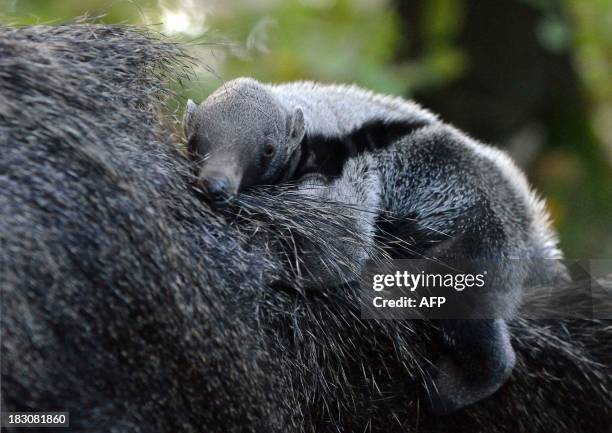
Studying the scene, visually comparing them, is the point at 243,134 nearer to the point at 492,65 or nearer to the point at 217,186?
the point at 217,186

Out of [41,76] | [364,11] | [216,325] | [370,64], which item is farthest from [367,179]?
[364,11]

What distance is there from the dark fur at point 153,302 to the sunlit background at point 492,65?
2628 mm

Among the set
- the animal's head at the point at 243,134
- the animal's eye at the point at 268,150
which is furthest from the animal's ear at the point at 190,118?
the animal's eye at the point at 268,150

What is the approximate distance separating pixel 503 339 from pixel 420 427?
346mm

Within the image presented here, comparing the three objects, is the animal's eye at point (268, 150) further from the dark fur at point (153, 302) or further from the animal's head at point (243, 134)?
the dark fur at point (153, 302)

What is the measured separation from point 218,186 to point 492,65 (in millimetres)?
5383

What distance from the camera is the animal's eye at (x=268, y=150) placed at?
2.43 m

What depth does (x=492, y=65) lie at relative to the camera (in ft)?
23.5

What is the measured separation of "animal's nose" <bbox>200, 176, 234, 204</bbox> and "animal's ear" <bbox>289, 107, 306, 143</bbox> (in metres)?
0.36

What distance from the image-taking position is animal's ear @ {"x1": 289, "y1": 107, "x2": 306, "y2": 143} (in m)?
2.50

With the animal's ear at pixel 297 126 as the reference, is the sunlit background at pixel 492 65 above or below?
above

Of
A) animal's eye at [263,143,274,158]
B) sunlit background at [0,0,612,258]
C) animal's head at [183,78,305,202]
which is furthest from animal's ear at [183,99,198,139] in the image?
sunlit background at [0,0,612,258]

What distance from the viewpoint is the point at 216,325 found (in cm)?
208

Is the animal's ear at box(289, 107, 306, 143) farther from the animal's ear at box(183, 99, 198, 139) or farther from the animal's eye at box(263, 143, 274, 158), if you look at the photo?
the animal's ear at box(183, 99, 198, 139)
